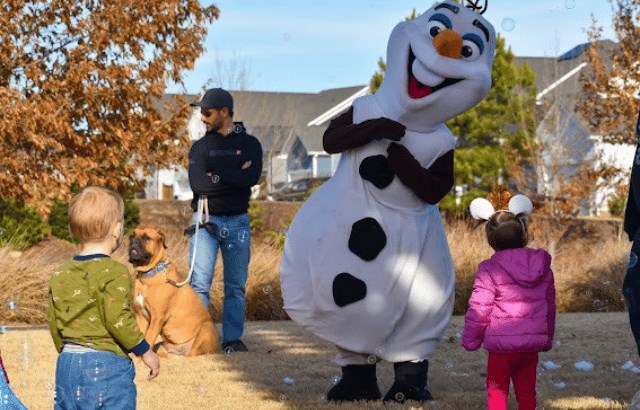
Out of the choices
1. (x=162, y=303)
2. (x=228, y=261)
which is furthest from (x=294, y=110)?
(x=162, y=303)

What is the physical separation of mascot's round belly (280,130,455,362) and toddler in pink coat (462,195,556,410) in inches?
19.6

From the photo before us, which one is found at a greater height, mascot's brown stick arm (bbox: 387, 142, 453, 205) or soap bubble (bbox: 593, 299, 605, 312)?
mascot's brown stick arm (bbox: 387, 142, 453, 205)

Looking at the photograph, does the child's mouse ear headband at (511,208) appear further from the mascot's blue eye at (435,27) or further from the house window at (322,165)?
the house window at (322,165)

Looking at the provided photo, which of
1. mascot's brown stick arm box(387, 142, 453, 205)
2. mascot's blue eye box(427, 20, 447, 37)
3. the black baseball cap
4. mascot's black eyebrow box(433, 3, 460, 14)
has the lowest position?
mascot's brown stick arm box(387, 142, 453, 205)

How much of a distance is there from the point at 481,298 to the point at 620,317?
6088mm

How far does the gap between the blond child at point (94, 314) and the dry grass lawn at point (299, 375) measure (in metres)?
1.74

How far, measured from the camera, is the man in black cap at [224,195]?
26.2 ft

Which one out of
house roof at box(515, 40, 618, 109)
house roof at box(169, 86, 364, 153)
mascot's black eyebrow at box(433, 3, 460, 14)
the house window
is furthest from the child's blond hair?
the house window

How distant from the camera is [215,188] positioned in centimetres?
797

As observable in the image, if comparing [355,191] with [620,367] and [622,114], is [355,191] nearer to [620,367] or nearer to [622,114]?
[620,367]

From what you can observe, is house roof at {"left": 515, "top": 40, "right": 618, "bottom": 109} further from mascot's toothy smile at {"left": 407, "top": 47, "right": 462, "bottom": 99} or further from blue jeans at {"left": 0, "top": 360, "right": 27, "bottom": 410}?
blue jeans at {"left": 0, "top": 360, "right": 27, "bottom": 410}

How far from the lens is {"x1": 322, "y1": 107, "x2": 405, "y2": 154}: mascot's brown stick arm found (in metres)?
5.61

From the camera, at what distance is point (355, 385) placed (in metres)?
5.85

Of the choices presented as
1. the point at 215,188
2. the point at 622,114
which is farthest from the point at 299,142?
the point at 215,188
